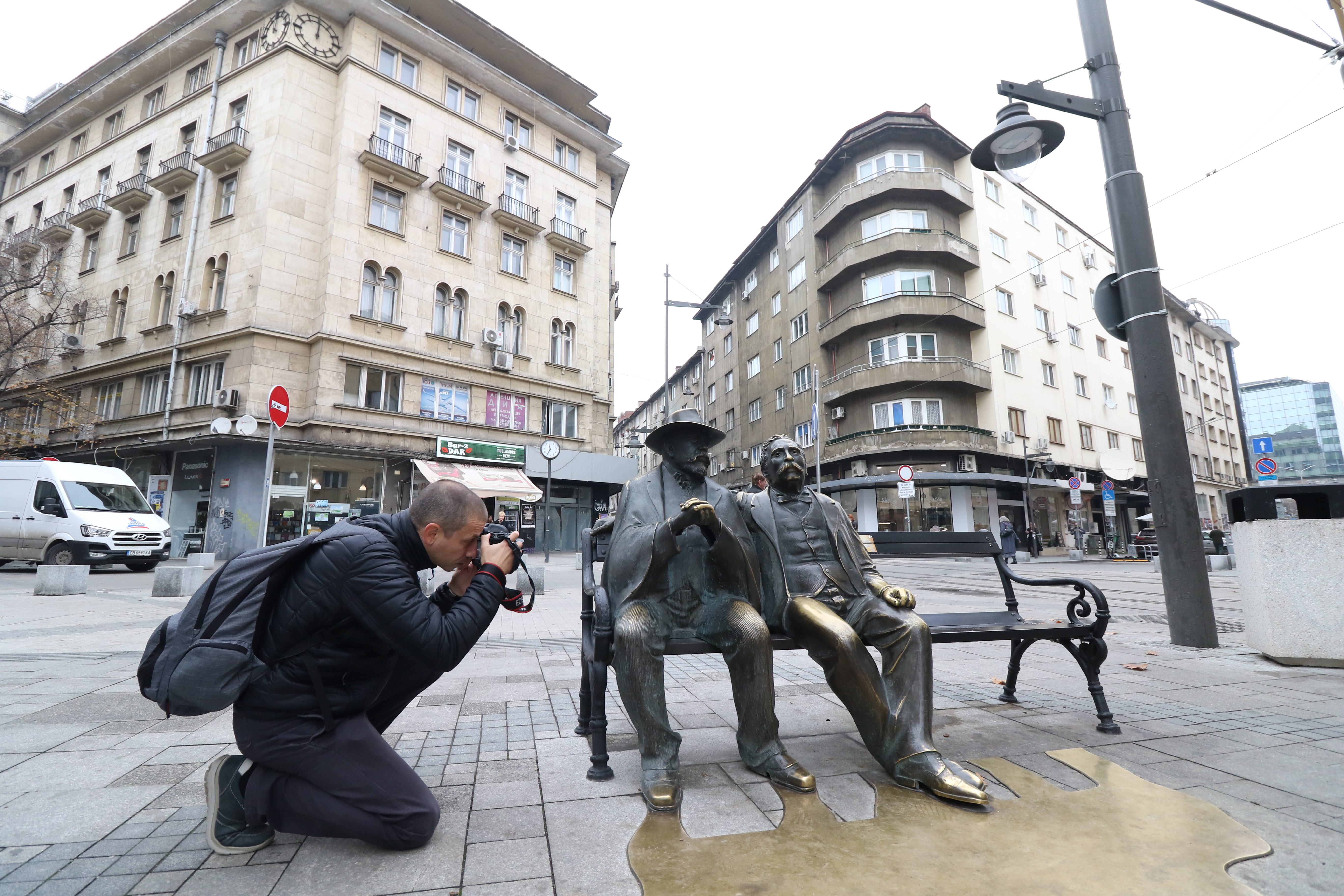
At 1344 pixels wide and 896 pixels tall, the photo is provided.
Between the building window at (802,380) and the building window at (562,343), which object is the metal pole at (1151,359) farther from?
the building window at (802,380)

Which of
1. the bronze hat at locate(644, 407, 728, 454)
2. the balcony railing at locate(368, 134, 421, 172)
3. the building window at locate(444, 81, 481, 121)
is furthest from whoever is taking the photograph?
the building window at locate(444, 81, 481, 121)

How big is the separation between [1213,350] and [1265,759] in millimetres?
68262

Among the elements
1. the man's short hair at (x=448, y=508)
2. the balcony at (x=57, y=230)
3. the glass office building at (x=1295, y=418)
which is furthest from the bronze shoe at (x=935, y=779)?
the glass office building at (x=1295, y=418)

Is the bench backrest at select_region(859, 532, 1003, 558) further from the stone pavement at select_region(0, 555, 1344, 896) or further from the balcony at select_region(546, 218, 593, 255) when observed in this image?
the balcony at select_region(546, 218, 593, 255)

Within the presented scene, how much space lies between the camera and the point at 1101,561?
24250mm

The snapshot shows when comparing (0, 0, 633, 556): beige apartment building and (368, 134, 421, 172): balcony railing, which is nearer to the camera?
(0, 0, 633, 556): beige apartment building

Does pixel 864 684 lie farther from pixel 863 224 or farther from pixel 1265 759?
pixel 863 224

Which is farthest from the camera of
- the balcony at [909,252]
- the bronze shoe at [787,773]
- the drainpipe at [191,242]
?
the balcony at [909,252]

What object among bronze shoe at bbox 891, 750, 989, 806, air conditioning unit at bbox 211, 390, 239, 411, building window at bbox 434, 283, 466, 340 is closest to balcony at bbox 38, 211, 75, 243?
air conditioning unit at bbox 211, 390, 239, 411

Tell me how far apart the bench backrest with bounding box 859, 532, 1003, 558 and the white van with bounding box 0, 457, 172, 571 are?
17107 millimetres

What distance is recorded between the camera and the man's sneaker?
2225 millimetres

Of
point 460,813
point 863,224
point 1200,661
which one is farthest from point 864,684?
point 863,224

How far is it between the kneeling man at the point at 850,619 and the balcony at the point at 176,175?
27.8 m

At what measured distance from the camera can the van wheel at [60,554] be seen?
13.7m
